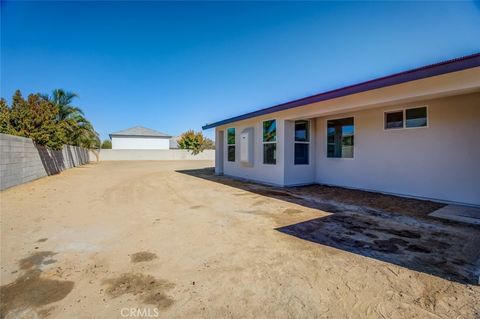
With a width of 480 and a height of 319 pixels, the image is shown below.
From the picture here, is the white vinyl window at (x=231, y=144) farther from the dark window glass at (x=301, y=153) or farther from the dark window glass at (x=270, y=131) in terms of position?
the dark window glass at (x=301, y=153)

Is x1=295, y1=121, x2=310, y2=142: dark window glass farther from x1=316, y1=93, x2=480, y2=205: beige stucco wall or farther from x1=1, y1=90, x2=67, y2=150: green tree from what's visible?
x1=1, y1=90, x2=67, y2=150: green tree

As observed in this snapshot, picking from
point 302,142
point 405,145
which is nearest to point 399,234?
point 405,145

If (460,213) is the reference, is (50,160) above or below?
above

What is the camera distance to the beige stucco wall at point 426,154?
219 inches

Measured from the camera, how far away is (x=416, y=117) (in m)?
6.52

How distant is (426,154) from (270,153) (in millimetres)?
5116

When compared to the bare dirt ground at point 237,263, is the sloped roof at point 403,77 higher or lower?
higher

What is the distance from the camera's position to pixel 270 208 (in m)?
5.76

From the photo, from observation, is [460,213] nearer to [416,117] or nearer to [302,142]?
[416,117]

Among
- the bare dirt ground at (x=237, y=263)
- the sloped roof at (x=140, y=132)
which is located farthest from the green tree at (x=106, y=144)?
the bare dirt ground at (x=237, y=263)

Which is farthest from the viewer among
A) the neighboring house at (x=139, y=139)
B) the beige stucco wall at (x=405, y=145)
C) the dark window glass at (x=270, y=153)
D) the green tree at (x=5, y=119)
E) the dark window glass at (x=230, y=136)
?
the neighboring house at (x=139, y=139)

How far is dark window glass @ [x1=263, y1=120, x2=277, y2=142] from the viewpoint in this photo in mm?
9227

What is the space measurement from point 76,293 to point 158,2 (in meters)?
9.88

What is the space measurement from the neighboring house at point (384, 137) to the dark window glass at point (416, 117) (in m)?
0.02
